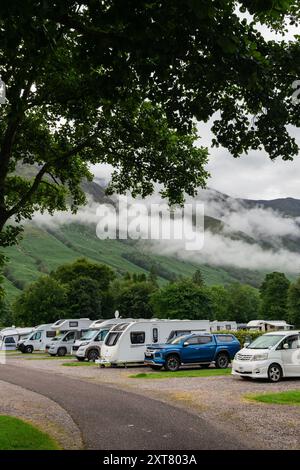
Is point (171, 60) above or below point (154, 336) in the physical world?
above

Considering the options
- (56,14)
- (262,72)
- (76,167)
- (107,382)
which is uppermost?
(76,167)

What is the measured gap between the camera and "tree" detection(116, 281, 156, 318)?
106 metres

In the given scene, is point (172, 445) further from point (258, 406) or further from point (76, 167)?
point (76, 167)

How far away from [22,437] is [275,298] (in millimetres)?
111829

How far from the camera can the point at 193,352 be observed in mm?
26734

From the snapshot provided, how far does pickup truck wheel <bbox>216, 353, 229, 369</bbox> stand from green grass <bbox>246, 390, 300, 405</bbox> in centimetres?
1100

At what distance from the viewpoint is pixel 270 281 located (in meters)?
118

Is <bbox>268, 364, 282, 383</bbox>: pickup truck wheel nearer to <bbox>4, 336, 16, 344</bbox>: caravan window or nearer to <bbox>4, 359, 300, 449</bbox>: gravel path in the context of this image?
<bbox>4, 359, 300, 449</bbox>: gravel path

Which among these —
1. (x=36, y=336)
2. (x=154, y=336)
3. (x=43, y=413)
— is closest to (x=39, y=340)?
(x=36, y=336)

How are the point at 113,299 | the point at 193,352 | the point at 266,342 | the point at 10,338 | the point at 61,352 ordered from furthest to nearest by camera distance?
1. the point at 113,299
2. the point at 10,338
3. the point at 61,352
4. the point at 193,352
5. the point at 266,342

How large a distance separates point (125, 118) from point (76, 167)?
4431mm

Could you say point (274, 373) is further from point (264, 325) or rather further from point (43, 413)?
point (264, 325)
